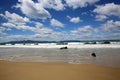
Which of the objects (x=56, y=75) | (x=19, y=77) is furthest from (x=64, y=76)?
(x=19, y=77)

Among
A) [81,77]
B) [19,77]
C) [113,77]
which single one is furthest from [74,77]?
[19,77]

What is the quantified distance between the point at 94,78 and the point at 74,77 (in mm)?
676

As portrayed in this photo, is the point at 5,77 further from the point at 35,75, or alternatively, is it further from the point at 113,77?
the point at 113,77

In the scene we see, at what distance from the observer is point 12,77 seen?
602 centimetres

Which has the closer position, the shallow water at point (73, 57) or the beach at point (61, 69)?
the beach at point (61, 69)

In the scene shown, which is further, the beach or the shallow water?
the shallow water

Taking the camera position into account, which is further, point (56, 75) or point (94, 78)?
point (56, 75)

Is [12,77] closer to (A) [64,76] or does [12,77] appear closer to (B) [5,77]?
(B) [5,77]

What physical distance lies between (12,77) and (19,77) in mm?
269

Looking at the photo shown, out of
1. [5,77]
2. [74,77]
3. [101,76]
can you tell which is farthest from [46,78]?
[101,76]

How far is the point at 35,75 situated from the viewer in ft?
20.2

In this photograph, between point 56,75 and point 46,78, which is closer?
point 46,78

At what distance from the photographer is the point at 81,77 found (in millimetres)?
5902

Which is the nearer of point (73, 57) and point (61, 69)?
point (61, 69)
